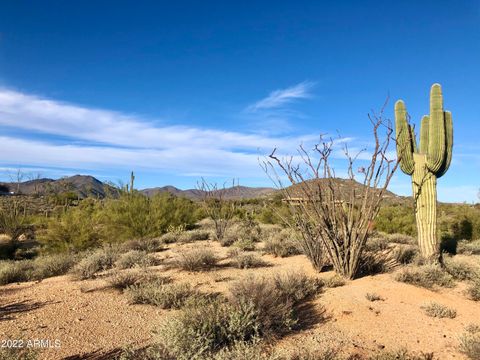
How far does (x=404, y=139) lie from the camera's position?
10000 millimetres

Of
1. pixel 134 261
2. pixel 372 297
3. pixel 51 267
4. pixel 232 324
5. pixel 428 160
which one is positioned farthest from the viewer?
pixel 428 160

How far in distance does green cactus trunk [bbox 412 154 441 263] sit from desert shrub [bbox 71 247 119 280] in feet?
25.7

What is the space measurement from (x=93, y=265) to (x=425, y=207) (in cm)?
840

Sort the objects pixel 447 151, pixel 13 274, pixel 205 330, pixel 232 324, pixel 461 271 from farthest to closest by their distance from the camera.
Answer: pixel 447 151
pixel 461 271
pixel 13 274
pixel 232 324
pixel 205 330

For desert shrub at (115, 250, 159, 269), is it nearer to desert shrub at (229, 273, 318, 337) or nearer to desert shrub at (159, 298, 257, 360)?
desert shrub at (229, 273, 318, 337)

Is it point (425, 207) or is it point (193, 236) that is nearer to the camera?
point (425, 207)

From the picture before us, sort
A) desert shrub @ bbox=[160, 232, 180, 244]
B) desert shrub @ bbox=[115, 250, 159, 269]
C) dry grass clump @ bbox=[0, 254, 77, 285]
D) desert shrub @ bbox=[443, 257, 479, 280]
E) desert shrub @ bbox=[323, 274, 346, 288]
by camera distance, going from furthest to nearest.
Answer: desert shrub @ bbox=[160, 232, 180, 244] → desert shrub @ bbox=[115, 250, 159, 269] → desert shrub @ bbox=[443, 257, 479, 280] → dry grass clump @ bbox=[0, 254, 77, 285] → desert shrub @ bbox=[323, 274, 346, 288]

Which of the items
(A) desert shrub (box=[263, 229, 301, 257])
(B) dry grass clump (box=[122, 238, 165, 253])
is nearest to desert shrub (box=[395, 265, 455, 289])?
(A) desert shrub (box=[263, 229, 301, 257])

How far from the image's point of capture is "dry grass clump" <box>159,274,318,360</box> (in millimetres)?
4051

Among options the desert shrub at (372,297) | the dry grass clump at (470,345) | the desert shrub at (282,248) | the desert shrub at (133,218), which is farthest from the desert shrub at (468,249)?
the desert shrub at (133,218)

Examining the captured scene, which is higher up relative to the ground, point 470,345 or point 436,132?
point 436,132

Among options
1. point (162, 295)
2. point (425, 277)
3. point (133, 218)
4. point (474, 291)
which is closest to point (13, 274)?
point (162, 295)

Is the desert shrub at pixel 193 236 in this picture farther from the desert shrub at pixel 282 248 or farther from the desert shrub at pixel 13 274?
the desert shrub at pixel 13 274

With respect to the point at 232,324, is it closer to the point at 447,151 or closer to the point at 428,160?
the point at 428,160
